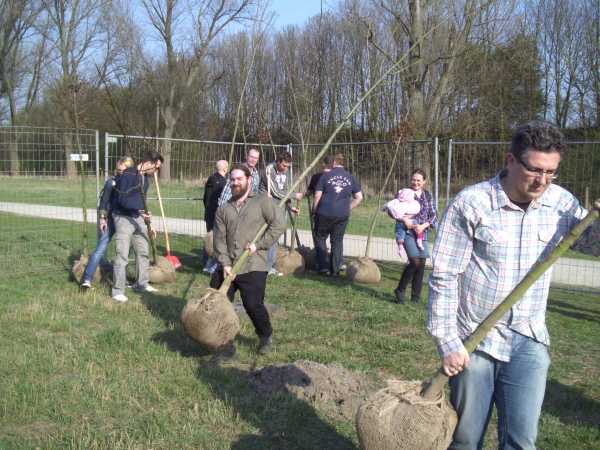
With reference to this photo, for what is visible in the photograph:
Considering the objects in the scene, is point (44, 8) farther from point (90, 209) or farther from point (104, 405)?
point (104, 405)

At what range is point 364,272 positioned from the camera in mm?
9500

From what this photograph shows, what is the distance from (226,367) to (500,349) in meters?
3.18

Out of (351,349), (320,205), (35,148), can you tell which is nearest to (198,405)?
(351,349)

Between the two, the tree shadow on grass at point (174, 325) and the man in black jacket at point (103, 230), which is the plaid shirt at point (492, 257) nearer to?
the tree shadow on grass at point (174, 325)

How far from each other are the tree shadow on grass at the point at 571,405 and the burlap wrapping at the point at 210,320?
2.54 metres

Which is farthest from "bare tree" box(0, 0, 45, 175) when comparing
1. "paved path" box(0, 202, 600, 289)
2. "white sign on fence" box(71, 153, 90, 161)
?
"white sign on fence" box(71, 153, 90, 161)

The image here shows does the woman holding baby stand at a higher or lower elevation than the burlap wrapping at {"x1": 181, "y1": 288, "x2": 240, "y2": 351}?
higher

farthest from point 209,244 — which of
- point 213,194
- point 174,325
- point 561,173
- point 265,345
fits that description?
point 561,173

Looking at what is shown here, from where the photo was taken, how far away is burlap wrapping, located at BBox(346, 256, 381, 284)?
9508 mm

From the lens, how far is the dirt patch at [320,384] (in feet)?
15.2

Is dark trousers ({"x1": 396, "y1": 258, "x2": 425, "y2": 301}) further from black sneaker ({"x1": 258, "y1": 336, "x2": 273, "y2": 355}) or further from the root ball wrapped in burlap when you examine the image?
the root ball wrapped in burlap

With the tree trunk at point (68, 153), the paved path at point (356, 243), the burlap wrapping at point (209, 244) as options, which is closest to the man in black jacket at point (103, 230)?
the tree trunk at point (68, 153)

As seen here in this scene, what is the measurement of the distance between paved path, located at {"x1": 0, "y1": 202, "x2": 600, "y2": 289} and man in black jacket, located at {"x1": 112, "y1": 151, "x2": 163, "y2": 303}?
4.32 m

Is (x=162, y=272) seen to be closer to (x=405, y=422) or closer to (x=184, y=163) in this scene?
(x=184, y=163)
